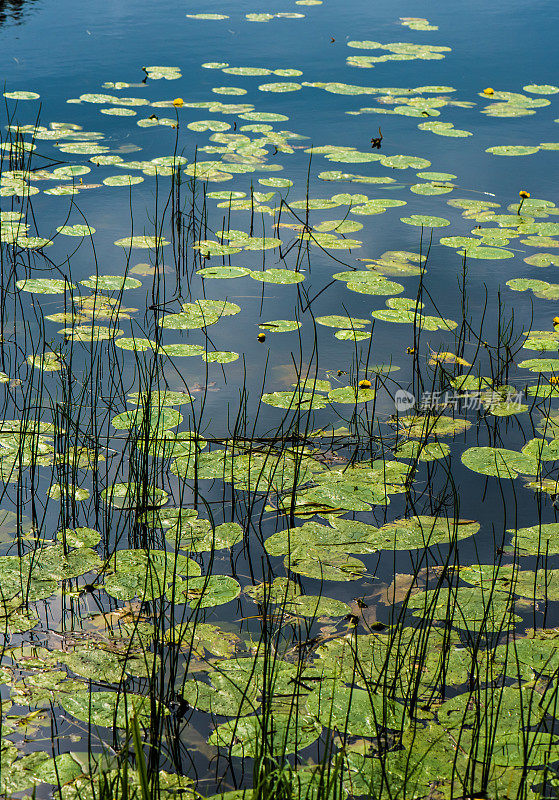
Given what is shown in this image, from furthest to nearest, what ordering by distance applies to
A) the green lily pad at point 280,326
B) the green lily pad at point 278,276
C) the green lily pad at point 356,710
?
the green lily pad at point 278,276 → the green lily pad at point 280,326 → the green lily pad at point 356,710

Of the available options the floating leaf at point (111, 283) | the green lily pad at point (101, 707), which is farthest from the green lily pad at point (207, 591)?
the floating leaf at point (111, 283)

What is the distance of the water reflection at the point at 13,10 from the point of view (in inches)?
386

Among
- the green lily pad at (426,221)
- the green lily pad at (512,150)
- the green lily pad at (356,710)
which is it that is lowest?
the green lily pad at (356,710)

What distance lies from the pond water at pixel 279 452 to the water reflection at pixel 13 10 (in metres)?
3.42

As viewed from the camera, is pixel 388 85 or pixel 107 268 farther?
pixel 388 85

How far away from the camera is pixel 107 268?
4355 millimetres

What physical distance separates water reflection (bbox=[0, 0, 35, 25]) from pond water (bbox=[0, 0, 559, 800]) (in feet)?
11.2

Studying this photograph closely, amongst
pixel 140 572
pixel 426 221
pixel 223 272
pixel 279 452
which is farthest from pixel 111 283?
pixel 140 572

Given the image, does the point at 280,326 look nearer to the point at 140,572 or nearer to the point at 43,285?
the point at 43,285

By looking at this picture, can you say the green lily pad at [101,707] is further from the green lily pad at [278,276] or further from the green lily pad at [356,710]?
the green lily pad at [278,276]

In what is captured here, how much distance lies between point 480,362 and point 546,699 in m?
1.85

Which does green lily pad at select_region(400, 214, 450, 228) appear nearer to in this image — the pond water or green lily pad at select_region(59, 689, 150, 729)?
the pond water

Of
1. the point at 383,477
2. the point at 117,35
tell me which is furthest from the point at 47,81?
the point at 383,477

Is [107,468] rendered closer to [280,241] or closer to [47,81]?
[280,241]
